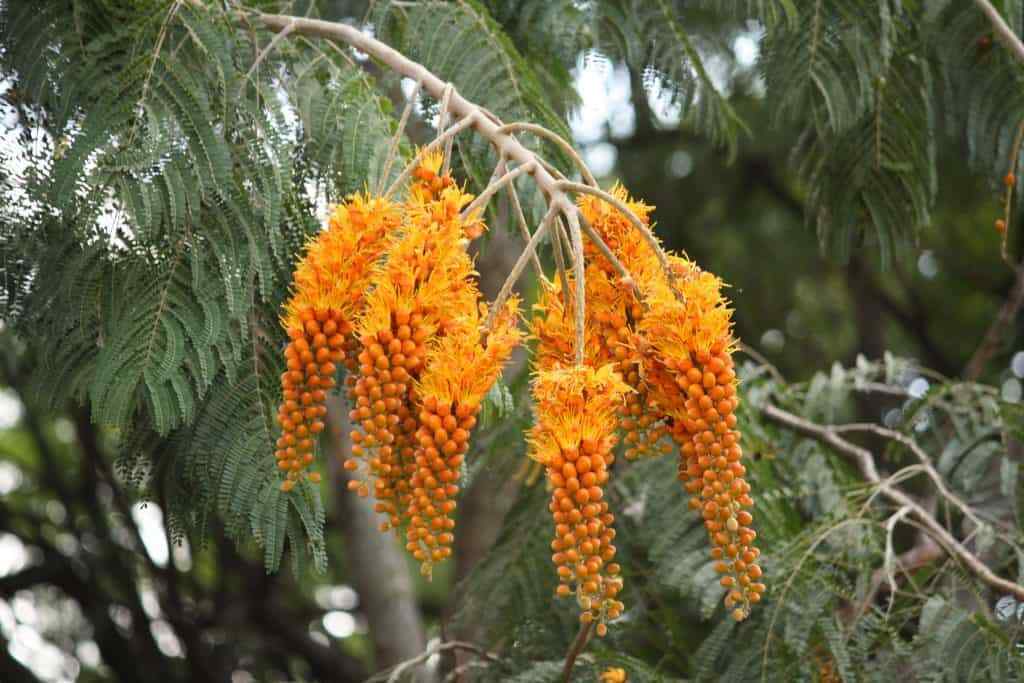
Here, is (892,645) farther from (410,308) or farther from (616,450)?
(410,308)

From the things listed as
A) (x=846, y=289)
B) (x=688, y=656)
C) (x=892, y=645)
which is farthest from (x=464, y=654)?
(x=846, y=289)

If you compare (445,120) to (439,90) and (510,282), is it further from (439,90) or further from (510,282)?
(510,282)

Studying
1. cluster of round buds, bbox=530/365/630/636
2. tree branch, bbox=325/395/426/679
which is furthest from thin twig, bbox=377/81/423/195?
tree branch, bbox=325/395/426/679

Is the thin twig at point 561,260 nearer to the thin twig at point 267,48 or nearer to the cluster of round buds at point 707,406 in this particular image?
the cluster of round buds at point 707,406

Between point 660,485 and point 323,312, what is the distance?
93.9 inches

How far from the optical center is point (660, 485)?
4.27 meters

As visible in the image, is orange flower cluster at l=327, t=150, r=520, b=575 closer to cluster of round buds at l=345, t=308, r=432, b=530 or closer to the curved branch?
cluster of round buds at l=345, t=308, r=432, b=530

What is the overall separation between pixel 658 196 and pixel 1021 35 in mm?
4425

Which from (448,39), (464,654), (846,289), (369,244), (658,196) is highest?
(658,196)

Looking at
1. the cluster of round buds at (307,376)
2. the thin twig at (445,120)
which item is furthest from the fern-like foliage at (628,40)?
the cluster of round buds at (307,376)

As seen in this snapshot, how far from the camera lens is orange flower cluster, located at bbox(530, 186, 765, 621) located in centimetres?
208

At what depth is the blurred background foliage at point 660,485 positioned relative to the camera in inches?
137

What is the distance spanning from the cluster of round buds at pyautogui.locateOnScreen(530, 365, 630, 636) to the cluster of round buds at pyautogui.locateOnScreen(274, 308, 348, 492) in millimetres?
372

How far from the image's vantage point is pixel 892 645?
11.8ft
